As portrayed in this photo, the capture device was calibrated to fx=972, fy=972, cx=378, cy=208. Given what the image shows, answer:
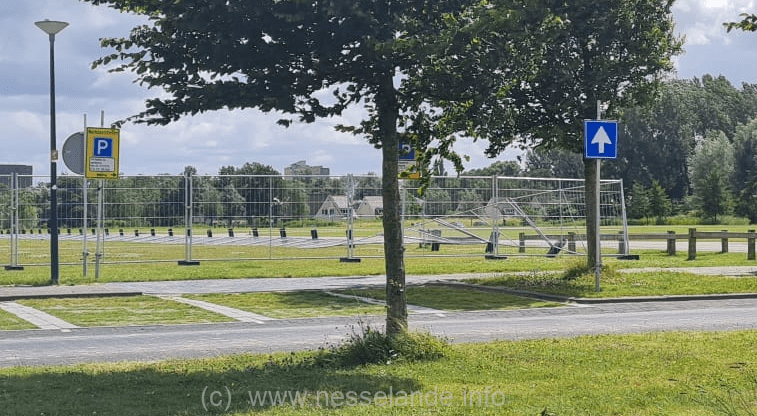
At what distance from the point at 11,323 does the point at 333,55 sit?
759cm

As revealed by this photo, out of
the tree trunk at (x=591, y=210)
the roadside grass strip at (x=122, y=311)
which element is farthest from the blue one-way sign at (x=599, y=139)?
the roadside grass strip at (x=122, y=311)

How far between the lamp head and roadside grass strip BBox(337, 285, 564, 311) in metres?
8.12

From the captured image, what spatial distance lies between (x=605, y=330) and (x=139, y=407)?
758cm

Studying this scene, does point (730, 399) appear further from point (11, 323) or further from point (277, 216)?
point (277, 216)

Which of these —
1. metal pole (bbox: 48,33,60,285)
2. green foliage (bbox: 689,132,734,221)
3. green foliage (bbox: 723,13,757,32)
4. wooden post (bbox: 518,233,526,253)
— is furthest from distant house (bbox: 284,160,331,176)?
green foliage (bbox: 689,132,734,221)

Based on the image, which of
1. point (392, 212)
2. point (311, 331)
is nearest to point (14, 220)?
point (311, 331)

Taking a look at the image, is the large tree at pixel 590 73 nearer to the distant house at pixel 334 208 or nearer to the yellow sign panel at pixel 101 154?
the distant house at pixel 334 208

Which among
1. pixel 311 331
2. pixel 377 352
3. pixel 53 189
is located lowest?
pixel 311 331

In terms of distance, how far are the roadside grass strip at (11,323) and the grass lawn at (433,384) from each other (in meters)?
4.50

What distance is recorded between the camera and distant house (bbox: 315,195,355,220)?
28.2 metres

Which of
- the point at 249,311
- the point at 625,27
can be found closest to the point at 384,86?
the point at 249,311

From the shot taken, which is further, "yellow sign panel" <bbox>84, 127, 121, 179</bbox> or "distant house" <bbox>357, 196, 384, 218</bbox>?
"distant house" <bbox>357, 196, 384, 218</bbox>

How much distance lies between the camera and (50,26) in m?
20.3

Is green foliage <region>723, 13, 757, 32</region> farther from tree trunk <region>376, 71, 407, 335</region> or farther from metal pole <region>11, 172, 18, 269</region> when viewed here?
metal pole <region>11, 172, 18, 269</region>
